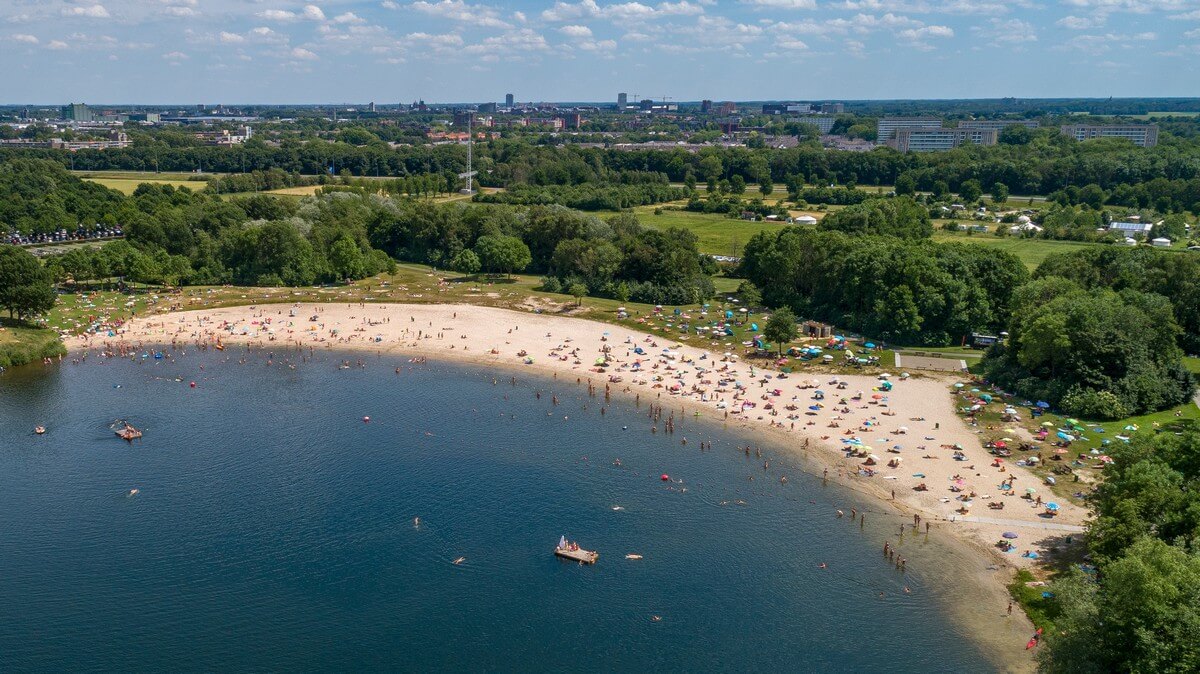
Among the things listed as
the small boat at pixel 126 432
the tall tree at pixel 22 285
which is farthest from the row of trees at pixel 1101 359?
the tall tree at pixel 22 285

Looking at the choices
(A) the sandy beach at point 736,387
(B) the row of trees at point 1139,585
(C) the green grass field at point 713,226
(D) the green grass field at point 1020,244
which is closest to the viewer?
(B) the row of trees at point 1139,585

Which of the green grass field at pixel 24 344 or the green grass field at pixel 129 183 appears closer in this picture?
the green grass field at pixel 24 344

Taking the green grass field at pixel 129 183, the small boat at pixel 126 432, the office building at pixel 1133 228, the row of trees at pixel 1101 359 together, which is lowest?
the small boat at pixel 126 432

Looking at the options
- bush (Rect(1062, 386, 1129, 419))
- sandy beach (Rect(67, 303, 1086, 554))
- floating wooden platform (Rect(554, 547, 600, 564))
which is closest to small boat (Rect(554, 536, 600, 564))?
floating wooden platform (Rect(554, 547, 600, 564))

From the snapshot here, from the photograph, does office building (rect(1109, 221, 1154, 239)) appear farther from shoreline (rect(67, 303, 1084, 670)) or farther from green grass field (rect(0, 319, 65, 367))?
green grass field (rect(0, 319, 65, 367))

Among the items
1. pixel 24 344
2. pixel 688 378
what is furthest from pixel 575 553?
pixel 24 344

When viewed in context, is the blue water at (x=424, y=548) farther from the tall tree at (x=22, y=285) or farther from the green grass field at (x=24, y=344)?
the tall tree at (x=22, y=285)

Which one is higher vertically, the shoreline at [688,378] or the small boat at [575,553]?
the shoreline at [688,378]
